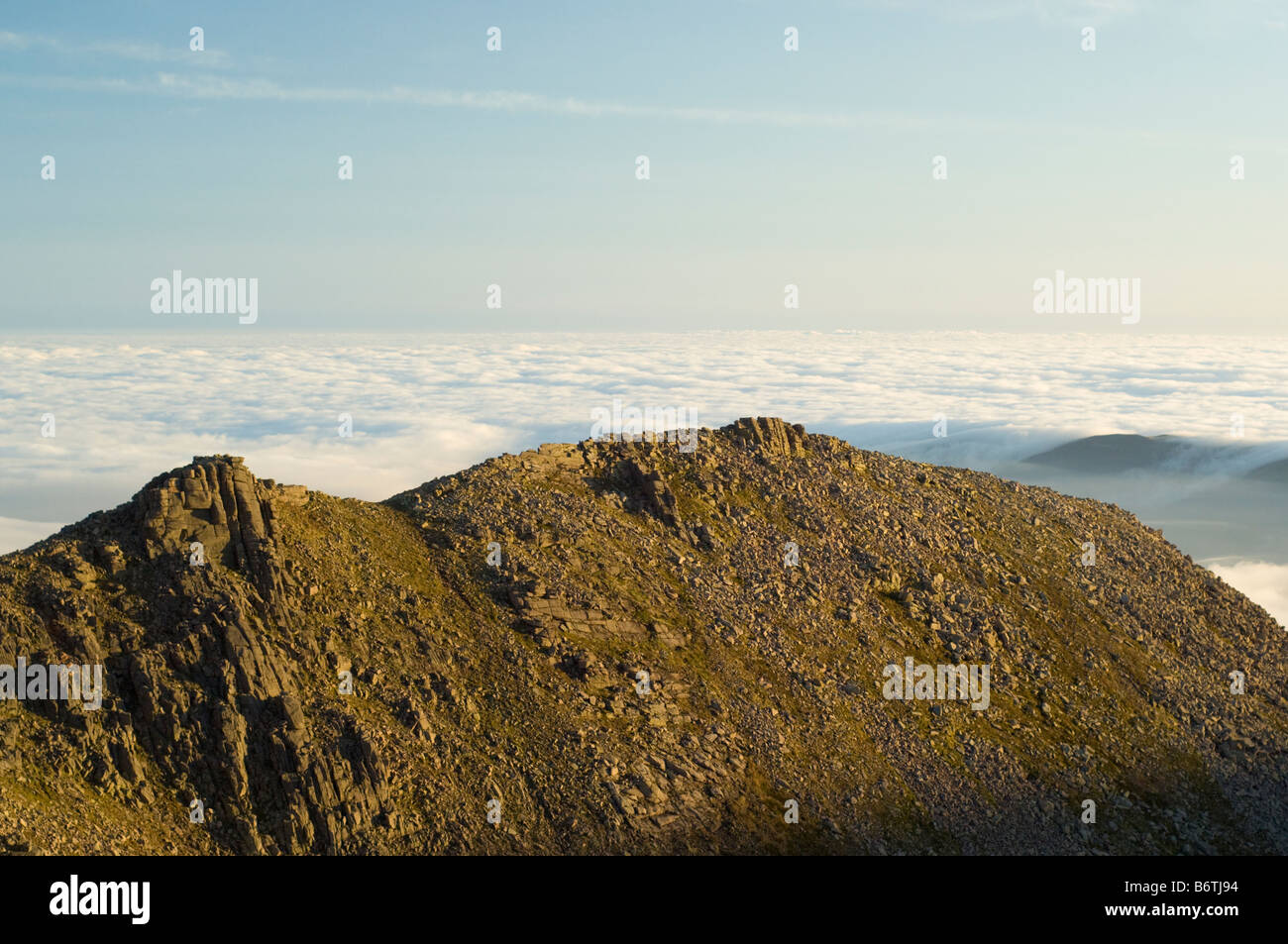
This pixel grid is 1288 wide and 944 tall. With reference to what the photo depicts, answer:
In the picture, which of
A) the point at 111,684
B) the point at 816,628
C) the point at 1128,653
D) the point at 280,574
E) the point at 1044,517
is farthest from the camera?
the point at 1044,517

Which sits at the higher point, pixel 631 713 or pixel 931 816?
pixel 631 713

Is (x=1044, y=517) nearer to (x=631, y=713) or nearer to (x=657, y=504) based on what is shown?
(x=657, y=504)

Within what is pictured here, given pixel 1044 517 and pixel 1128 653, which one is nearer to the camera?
pixel 1128 653

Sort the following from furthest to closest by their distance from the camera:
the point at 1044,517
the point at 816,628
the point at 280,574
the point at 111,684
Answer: the point at 1044,517 → the point at 816,628 → the point at 280,574 → the point at 111,684
